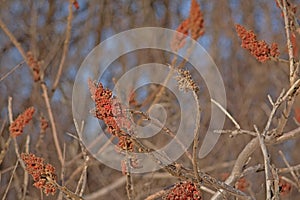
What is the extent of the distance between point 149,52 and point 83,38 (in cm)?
64

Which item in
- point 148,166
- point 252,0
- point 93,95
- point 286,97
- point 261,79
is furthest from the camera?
point 252,0

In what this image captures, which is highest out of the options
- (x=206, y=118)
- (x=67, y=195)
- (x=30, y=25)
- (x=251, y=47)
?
(x=30, y=25)

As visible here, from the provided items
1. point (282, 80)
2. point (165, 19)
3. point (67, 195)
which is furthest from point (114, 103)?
point (165, 19)

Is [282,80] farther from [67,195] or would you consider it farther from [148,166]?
[67,195]

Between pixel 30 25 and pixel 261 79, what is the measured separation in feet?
6.75

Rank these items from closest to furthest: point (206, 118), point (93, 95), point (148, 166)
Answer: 1. point (93, 95)
2. point (148, 166)
3. point (206, 118)

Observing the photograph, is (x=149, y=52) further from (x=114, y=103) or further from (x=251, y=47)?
(x=114, y=103)

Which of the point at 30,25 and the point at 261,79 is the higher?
the point at 30,25

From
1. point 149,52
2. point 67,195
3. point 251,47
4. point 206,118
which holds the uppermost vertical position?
point 149,52

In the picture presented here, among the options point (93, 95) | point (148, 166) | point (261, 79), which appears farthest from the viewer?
point (261, 79)

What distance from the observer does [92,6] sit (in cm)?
427

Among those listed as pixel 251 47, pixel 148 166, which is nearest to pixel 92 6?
pixel 148 166

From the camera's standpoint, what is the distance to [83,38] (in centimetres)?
402

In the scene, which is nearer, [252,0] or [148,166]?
[148,166]
